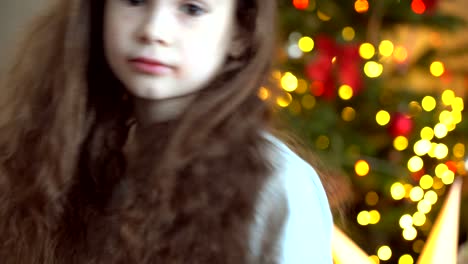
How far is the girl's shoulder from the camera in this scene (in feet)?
2.35

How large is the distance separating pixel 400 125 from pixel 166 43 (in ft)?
3.41

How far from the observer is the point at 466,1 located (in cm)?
231

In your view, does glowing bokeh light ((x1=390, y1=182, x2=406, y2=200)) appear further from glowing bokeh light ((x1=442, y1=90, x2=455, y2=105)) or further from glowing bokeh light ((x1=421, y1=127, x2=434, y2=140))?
glowing bokeh light ((x1=442, y1=90, x2=455, y2=105))

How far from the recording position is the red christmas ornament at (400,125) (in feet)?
5.41

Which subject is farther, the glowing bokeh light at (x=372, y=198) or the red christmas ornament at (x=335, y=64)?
the glowing bokeh light at (x=372, y=198)

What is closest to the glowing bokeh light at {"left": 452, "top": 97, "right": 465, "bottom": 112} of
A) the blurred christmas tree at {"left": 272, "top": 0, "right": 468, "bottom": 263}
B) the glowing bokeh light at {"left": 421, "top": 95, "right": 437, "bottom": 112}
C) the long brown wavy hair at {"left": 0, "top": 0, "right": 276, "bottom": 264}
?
the blurred christmas tree at {"left": 272, "top": 0, "right": 468, "bottom": 263}

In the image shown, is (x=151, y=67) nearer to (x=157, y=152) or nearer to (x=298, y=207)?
(x=157, y=152)

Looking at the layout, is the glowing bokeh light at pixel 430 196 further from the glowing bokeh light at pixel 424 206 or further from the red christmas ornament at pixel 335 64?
the red christmas ornament at pixel 335 64

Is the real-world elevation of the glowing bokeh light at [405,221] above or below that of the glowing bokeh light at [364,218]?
above

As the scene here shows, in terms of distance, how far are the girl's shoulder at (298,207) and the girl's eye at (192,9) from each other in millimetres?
Result: 153

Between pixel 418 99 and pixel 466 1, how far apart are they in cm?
77

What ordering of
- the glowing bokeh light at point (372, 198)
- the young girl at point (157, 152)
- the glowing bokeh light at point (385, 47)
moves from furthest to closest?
the glowing bokeh light at point (372, 198)
the glowing bokeh light at point (385, 47)
the young girl at point (157, 152)

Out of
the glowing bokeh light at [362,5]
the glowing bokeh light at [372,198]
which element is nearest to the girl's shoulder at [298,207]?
the glowing bokeh light at [362,5]

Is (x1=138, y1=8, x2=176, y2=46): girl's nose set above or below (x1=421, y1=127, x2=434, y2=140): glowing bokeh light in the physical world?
above
